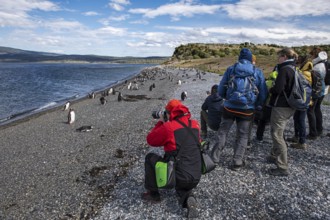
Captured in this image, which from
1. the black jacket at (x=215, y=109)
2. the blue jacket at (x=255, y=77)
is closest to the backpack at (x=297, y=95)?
the blue jacket at (x=255, y=77)

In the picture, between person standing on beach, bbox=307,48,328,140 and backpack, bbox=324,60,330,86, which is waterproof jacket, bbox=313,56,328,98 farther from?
backpack, bbox=324,60,330,86

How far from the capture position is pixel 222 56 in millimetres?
77062

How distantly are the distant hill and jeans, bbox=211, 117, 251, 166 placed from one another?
24.4 metres

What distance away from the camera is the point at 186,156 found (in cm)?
536

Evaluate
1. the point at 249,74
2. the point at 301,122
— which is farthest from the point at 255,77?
the point at 301,122

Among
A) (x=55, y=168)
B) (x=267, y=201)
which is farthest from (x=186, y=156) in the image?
(x=55, y=168)

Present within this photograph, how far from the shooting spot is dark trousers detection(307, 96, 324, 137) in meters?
9.16

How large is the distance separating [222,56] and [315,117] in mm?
69691

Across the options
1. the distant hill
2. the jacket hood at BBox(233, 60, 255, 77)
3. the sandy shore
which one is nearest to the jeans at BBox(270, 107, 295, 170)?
the jacket hood at BBox(233, 60, 255, 77)

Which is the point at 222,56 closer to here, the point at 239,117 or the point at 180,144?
the point at 239,117

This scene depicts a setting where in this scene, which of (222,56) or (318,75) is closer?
(318,75)

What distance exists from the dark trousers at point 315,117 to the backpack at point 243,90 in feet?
11.2

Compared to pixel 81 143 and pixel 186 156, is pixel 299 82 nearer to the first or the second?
pixel 186 156

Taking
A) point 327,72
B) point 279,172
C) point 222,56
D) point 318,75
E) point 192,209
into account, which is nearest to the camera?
point 192,209
